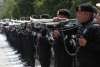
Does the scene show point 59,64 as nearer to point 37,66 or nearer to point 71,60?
point 71,60

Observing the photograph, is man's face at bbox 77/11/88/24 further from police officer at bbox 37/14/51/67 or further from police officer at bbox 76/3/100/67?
police officer at bbox 37/14/51/67

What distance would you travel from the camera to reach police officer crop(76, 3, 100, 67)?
3.84 meters

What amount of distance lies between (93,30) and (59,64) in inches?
63.8

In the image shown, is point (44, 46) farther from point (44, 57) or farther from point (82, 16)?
point (82, 16)

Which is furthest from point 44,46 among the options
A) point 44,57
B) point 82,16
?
point 82,16

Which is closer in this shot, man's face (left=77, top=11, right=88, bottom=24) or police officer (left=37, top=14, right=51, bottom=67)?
man's face (left=77, top=11, right=88, bottom=24)

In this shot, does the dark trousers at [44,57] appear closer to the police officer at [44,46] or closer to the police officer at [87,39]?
the police officer at [44,46]

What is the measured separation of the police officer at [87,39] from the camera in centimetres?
384

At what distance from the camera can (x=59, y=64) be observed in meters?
5.30

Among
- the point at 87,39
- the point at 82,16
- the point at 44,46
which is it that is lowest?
the point at 44,46

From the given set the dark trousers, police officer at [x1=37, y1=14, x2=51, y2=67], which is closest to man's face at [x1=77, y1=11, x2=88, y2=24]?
police officer at [x1=37, y1=14, x2=51, y2=67]

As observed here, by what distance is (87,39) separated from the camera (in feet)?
12.8

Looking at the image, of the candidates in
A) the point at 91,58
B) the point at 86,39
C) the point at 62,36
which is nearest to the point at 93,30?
the point at 86,39

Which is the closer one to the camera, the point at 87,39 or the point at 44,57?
the point at 87,39
